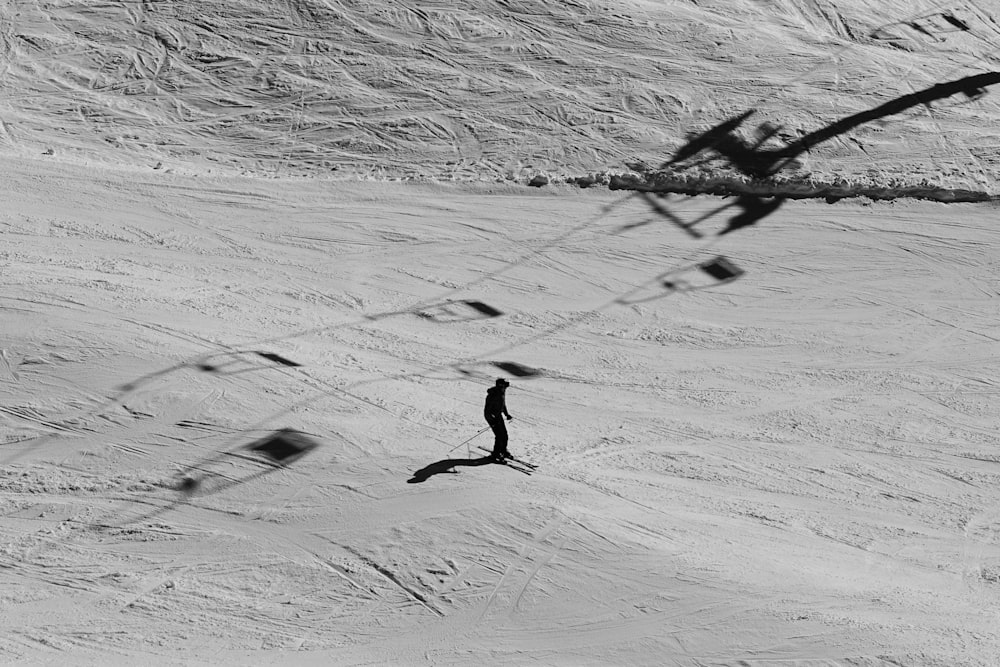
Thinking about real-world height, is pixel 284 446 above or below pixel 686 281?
below

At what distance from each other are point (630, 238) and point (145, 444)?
30.5 ft

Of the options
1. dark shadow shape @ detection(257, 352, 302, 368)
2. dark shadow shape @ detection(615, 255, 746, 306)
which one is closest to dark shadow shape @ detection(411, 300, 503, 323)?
dark shadow shape @ detection(615, 255, 746, 306)

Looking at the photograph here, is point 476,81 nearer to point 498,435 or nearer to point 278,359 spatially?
point 278,359

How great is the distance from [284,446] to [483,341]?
13.6ft

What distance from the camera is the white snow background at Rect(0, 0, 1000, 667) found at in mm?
10945

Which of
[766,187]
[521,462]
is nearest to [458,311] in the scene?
[521,462]

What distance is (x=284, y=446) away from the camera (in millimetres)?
12891

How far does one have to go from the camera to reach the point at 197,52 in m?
23.3

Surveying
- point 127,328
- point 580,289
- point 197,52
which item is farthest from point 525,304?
point 197,52

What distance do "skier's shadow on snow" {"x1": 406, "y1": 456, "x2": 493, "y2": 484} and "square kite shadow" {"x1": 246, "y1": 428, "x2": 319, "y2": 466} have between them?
1.42m

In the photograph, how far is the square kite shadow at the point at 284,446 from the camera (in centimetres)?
1273

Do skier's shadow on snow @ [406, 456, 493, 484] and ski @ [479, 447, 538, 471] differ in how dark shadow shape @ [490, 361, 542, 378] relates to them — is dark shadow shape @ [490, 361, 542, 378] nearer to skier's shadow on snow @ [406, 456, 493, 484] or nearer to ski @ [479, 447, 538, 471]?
ski @ [479, 447, 538, 471]

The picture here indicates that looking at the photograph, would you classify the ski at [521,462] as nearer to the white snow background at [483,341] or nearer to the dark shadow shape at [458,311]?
the white snow background at [483,341]

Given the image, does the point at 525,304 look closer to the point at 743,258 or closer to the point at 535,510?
the point at 743,258
